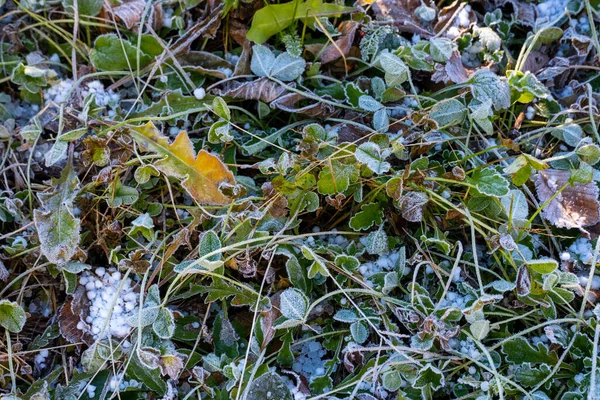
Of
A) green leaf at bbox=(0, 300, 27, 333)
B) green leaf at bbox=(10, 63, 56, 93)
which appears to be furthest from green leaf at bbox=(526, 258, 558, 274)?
green leaf at bbox=(10, 63, 56, 93)

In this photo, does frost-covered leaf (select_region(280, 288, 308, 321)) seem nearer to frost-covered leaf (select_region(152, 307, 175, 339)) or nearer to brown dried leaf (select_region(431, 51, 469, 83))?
frost-covered leaf (select_region(152, 307, 175, 339))

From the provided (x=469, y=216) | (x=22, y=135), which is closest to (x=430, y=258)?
(x=469, y=216)

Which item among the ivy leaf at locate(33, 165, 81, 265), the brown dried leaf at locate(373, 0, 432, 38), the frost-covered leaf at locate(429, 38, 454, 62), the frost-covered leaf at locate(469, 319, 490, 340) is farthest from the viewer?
the brown dried leaf at locate(373, 0, 432, 38)

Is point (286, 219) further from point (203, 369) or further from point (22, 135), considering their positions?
point (22, 135)

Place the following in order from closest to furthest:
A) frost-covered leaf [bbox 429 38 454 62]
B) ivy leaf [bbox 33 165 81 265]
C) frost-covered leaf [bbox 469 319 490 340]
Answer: frost-covered leaf [bbox 469 319 490 340], ivy leaf [bbox 33 165 81 265], frost-covered leaf [bbox 429 38 454 62]

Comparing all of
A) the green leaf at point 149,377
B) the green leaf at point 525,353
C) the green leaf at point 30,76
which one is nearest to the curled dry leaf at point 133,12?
the green leaf at point 30,76

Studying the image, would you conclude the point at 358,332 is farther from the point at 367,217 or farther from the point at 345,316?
the point at 367,217

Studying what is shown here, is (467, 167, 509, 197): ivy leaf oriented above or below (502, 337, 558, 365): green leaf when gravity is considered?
above

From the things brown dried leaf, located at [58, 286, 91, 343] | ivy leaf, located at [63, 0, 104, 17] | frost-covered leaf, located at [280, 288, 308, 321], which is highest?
ivy leaf, located at [63, 0, 104, 17]
